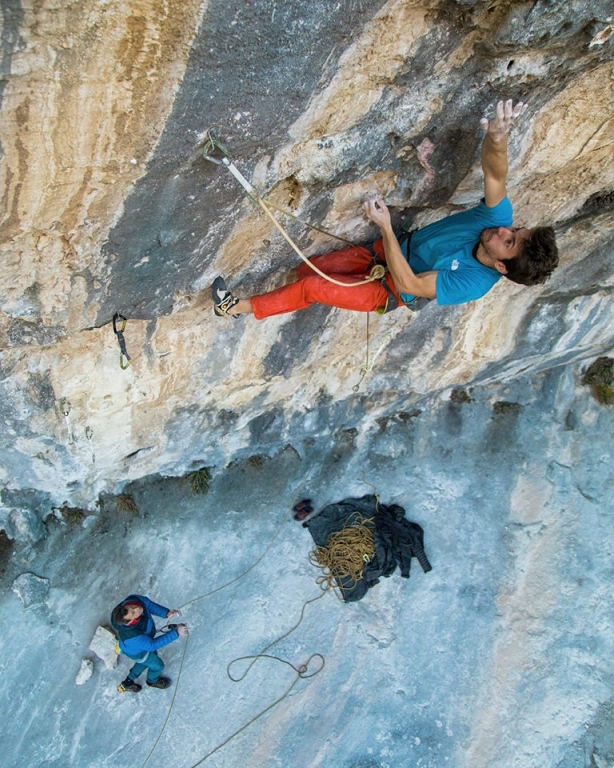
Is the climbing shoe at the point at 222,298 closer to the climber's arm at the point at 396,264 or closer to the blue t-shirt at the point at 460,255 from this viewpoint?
the climber's arm at the point at 396,264

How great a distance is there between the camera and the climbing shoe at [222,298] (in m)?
3.08

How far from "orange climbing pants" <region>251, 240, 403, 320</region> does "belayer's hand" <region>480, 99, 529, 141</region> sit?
0.93 meters

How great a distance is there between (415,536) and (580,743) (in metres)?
2.00

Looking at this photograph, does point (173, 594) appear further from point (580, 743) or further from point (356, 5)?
point (356, 5)

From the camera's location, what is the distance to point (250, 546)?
5.22m

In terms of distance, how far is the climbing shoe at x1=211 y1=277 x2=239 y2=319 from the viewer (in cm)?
308

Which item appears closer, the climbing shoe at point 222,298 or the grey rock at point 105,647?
the climbing shoe at point 222,298

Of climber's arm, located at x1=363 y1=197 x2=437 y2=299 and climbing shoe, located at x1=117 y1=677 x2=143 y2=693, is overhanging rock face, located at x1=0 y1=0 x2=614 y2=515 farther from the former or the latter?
climbing shoe, located at x1=117 y1=677 x2=143 y2=693

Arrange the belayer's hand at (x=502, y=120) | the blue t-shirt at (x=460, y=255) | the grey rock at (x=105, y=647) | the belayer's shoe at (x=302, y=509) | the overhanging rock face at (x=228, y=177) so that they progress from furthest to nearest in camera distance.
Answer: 1. the belayer's shoe at (x=302, y=509)
2. the grey rock at (x=105, y=647)
3. the blue t-shirt at (x=460, y=255)
4. the belayer's hand at (x=502, y=120)
5. the overhanging rock face at (x=228, y=177)

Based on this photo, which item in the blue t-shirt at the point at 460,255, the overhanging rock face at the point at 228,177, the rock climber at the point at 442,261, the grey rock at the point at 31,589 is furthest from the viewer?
the grey rock at the point at 31,589

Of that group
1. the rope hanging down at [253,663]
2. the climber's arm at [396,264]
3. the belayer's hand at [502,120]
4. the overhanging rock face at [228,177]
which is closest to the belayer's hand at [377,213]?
the climber's arm at [396,264]

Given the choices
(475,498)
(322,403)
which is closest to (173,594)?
(322,403)

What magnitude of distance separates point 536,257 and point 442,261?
18.0 inches

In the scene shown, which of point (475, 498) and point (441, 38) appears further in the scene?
point (475, 498)
